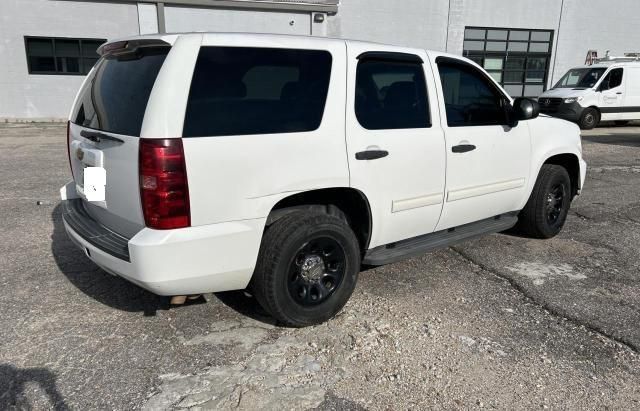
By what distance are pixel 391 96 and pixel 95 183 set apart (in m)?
2.09

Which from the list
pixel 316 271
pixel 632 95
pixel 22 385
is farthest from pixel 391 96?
pixel 632 95

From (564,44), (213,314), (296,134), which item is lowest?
(213,314)

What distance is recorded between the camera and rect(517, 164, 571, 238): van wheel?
4797 millimetres

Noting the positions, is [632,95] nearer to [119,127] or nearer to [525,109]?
[525,109]

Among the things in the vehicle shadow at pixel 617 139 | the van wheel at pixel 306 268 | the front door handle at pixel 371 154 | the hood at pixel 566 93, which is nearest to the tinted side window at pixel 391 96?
the front door handle at pixel 371 154

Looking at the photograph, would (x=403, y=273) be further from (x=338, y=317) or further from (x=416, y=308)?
(x=338, y=317)

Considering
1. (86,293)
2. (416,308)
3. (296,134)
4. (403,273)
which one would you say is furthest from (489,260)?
(86,293)

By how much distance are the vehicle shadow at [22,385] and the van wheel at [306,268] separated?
1207 mm

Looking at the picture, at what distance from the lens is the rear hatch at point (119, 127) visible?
8.90ft

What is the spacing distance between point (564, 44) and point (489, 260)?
68.5 feet

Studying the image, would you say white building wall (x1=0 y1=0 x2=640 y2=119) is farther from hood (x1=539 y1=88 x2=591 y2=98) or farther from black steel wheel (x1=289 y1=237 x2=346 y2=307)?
black steel wheel (x1=289 y1=237 x2=346 y2=307)

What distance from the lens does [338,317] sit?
11.2 ft

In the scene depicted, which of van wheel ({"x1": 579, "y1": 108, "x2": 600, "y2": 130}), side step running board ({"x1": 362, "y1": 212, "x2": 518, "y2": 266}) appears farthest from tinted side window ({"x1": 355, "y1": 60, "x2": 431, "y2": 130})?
van wheel ({"x1": 579, "y1": 108, "x2": 600, "y2": 130})

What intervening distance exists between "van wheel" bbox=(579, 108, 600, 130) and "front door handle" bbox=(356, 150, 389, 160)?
48.6 ft
